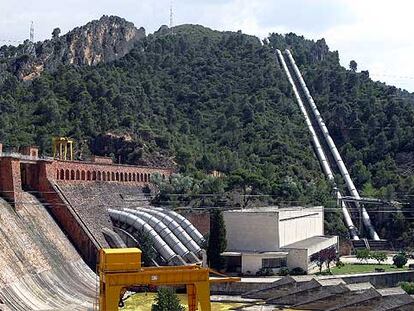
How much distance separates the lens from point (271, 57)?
383 ft

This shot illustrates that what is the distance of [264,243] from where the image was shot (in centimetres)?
5362

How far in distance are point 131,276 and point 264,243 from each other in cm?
3062

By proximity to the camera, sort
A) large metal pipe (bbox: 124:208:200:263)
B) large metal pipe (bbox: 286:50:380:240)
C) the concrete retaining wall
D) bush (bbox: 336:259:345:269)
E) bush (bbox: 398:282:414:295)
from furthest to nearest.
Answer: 1. large metal pipe (bbox: 286:50:380:240)
2. bush (bbox: 336:259:345:269)
3. large metal pipe (bbox: 124:208:200:263)
4. the concrete retaining wall
5. bush (bbox: 398:282:414:295)

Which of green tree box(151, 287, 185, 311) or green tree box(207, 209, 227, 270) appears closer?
green tree box(151, 287, 185, 311)

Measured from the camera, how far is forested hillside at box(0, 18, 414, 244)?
73625 millimetres

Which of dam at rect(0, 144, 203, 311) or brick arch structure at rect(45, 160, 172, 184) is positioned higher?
brick arch structure at rect(45, 160, 172, 184)

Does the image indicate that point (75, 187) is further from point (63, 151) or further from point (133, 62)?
point (133, 62)

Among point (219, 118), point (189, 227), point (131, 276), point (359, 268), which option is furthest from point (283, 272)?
point (219, 118)

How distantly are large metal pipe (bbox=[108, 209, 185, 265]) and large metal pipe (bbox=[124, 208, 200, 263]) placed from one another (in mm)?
560

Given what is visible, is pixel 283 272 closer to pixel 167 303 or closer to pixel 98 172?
pixel 98 172

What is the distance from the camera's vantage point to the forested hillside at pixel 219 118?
73.6 metres

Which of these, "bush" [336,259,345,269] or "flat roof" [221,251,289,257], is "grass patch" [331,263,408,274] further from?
"flat roof" [221,251,289,257]

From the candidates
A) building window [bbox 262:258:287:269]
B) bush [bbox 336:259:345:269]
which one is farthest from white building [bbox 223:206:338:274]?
bush [bbox 336:259:345:269]

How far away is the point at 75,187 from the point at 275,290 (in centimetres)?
1647
